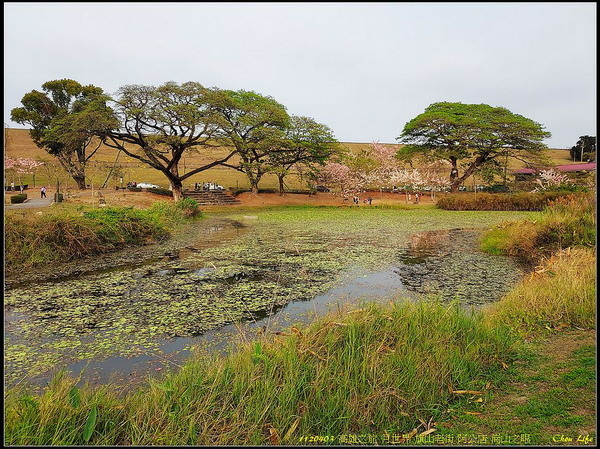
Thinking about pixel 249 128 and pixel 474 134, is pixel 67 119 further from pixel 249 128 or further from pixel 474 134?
pixel 474 134

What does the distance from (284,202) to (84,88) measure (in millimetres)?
19843

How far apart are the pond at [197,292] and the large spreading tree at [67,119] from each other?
52.0 ft

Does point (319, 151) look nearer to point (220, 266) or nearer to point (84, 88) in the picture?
point (84, 88)

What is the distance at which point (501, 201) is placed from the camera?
26047 mm

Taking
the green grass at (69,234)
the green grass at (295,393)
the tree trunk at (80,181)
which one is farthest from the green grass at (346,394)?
the tree trunk at (80,181)

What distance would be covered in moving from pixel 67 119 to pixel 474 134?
108ft

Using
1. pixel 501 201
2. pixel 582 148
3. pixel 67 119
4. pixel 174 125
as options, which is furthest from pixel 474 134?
pixel 582 148

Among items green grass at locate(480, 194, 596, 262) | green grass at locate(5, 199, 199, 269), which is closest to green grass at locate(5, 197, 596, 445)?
green grass at locate(480, 194, 596, 262)

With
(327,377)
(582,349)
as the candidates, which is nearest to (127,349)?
(327,377)

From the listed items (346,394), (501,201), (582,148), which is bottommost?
(346,394)

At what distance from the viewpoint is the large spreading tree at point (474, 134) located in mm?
33938

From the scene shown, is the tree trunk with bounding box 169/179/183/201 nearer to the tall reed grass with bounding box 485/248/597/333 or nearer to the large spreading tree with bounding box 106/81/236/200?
the large spreading tree with bounding box 106/81/236/200

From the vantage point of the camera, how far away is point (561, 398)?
278 cm

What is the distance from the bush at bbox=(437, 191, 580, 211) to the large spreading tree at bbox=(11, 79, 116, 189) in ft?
78.2
